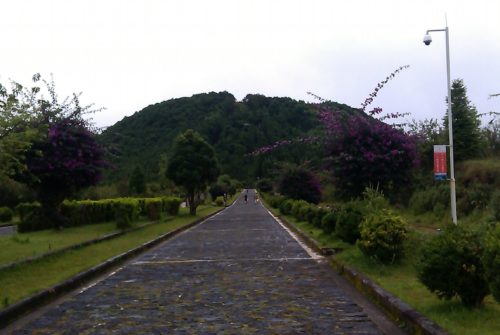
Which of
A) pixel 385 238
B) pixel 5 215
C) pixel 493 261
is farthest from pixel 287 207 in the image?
pixel 493 261

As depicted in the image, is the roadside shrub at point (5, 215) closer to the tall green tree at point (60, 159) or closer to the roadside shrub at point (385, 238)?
the tall green tree at point (60, 159)

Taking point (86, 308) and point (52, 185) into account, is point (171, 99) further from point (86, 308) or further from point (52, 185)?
point (86, 308)

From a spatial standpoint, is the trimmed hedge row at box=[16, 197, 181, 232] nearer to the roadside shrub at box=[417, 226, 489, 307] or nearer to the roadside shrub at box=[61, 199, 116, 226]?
the roadside shrub at box=[61, 199, 116, 226]

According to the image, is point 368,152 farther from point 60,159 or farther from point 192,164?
point 192,164

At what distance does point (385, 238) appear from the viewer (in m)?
10.6

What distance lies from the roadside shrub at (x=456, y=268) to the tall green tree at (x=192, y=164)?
33187 millimetres

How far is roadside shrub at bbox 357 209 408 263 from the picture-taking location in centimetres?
1055

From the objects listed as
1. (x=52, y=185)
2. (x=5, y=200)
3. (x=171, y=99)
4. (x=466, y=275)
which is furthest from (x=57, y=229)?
(x=171, y=99)

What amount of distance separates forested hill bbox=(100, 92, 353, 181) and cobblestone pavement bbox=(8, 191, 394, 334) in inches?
2406

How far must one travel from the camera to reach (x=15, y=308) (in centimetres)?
768

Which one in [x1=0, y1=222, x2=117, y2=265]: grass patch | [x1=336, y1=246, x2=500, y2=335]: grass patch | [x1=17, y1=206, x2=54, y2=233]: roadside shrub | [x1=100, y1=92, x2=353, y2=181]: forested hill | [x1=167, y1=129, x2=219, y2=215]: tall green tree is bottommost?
[x1=0, y1=222, x2=117, y2=265]: grass patch

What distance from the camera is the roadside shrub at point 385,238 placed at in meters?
10.5

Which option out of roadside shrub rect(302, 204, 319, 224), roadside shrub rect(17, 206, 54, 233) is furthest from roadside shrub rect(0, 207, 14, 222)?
roadside shrub rect(302, 204, 319, 224)

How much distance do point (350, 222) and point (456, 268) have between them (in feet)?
23.5
